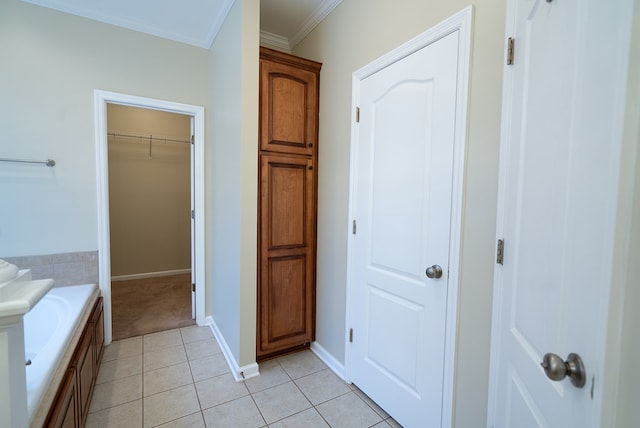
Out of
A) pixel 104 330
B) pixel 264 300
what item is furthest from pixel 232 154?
pixel 104 330

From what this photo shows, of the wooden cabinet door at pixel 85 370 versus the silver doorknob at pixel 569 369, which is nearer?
the silver doorknob at pixel 569 369

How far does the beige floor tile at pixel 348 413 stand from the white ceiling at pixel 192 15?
2.82 m

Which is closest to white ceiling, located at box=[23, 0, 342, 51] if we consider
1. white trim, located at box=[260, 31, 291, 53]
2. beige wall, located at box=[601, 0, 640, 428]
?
white trim, located at box=[260, 31, 291, 53]

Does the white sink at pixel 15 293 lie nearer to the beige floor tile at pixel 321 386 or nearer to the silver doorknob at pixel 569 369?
the silver doorknob at pixel 569 369

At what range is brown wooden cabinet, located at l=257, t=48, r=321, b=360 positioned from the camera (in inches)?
83.0

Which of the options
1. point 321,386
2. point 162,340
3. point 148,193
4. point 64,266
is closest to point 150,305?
point 162,340

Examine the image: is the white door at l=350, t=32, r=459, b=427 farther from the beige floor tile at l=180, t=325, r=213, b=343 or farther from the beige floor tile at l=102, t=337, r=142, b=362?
the beige floor tile at l=102, t=337, r=142, b=362

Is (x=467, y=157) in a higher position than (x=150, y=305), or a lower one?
higher

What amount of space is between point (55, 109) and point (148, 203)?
2.24m

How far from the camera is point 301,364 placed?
2.25 m

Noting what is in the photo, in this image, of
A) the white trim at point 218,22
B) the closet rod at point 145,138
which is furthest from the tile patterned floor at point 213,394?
the closet rod at point 145,138

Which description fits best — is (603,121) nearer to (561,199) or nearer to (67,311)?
(561,199)

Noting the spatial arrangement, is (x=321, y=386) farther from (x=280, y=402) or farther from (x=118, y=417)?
(x=118, y=417)

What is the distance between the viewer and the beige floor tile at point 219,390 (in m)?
1.82
